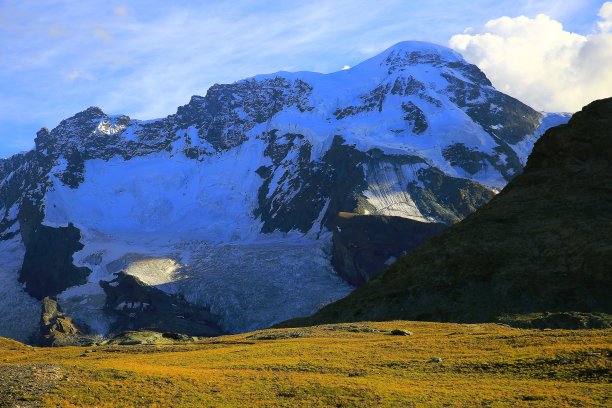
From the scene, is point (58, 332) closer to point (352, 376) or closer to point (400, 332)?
point (400, 332)

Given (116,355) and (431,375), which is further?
(116,355)

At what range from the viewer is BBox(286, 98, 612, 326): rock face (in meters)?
86.4

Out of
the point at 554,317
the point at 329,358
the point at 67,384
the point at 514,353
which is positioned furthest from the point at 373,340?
the point at 67,384

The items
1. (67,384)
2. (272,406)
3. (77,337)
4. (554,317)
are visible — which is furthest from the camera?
(77,337)

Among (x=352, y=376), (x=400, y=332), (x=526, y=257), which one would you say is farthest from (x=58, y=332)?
(x=352, y=376)

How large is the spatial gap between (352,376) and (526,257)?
175ft

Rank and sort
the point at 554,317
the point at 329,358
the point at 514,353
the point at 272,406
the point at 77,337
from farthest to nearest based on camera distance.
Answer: the point at 77,337
the point at 554,317
the point at 329,358
the point at 514,353
the point at 272,406

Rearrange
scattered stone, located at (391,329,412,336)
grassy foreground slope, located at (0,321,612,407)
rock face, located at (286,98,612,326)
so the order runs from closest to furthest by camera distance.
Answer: grassy foreground slope, located at (0,321,612,407)
scattered stone, located at (391,329,412,336)
rock face, located at (286,98,612,326)

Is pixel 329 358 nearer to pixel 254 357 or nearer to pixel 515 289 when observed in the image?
pixel 254 357

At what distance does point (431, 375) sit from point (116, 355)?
28.6 meters

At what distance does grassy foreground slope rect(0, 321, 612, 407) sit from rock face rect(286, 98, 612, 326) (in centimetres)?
2792

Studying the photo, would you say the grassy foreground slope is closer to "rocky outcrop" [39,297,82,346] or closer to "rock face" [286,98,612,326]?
"rock face" [286,98,612,326]

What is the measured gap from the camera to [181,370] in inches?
1939

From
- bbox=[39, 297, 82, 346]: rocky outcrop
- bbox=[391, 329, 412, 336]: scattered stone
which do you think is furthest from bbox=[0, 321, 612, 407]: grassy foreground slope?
bbox=[39, 297, 82, 346]: rocky outcrop
